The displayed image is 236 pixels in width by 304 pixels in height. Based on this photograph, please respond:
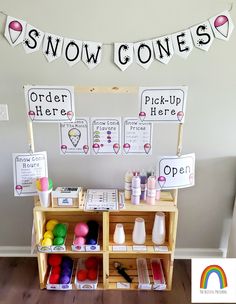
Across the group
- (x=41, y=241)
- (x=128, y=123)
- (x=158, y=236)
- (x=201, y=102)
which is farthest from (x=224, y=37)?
(x=41, y=241)

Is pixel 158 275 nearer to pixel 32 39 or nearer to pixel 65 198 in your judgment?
pixel 65 198

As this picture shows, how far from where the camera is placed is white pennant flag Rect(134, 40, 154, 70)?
1489 mm

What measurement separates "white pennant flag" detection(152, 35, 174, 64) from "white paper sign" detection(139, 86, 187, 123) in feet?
0.71

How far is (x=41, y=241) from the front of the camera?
1.57 meters

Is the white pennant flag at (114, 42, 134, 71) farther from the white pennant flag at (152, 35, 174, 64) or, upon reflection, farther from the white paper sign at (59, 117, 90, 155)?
the white paper sign at (59, 117, 90, 155)

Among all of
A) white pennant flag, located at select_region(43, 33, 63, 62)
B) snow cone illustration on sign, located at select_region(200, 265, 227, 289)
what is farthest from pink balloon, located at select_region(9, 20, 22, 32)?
snow cone illustration on sign, located at select_region(200, 265, 227, 289)

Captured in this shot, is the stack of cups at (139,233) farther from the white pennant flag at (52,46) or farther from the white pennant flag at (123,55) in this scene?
the white pennant flag at (52,46)

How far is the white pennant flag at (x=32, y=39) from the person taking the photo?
1.48 metres

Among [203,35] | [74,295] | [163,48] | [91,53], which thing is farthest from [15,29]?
[74,295]

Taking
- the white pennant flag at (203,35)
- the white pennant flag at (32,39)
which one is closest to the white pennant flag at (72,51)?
the white pennant flag at (32,39)

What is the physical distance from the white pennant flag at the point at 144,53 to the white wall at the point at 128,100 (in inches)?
1.4

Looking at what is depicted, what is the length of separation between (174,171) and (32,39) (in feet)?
3.57

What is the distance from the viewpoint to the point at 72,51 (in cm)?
151

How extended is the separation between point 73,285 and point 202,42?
5.36 ft
